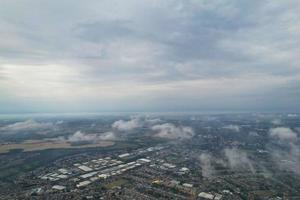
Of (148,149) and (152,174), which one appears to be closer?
(152,174)

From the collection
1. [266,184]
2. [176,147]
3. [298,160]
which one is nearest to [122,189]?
[266,184]

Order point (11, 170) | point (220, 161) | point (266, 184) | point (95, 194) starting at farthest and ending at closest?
point (220, 161) < point (11, 170) < point (266, 184) < point (95, 194)

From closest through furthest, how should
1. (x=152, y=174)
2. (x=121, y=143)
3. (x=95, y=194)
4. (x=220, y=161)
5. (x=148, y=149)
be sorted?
(x=95, y=194)
(x=152, y=174)
(x=220, y=161)
(x=148, y=149)
(x=121, y=143)

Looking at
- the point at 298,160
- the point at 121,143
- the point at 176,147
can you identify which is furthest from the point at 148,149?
the point at 298,160

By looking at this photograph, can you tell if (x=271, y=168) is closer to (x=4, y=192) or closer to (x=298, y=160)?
(x=298, y=160)

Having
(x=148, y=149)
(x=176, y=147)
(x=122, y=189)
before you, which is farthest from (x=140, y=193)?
(x=176, y=147)

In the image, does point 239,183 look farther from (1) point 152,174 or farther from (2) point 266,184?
(1) point 152,174

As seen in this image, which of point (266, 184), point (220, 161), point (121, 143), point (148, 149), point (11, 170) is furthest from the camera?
point (121, 143)

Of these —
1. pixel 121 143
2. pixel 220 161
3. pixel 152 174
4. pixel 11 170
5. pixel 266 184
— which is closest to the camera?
pixel 266 184

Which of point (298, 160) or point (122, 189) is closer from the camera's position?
point (122, 189)
